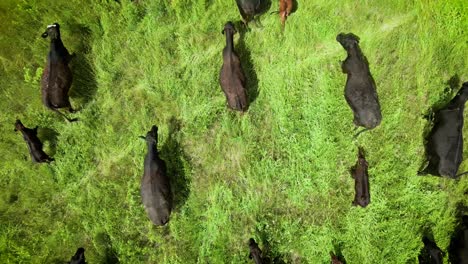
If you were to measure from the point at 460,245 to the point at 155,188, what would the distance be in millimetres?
5558

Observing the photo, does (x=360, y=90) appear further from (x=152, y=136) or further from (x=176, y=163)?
(x=152, y=136)

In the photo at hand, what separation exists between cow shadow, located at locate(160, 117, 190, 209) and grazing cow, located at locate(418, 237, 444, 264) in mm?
4473

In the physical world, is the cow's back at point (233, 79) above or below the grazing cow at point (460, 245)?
above

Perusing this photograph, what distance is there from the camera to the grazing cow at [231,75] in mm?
6828

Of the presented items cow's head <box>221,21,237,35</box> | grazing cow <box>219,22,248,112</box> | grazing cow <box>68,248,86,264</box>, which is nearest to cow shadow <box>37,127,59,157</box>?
grazing cow <box>68,248,86,264</box>

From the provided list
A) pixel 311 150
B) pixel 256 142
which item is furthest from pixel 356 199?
pixel 256 142

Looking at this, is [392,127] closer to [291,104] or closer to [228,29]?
[291,104]

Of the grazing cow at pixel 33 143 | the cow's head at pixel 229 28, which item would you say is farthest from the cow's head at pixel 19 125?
the cow's head at pixel 229 28

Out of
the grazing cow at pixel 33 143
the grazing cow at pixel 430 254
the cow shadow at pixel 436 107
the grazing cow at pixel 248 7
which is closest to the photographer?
the grazing cow at pixel 248 7

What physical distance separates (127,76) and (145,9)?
1.24 metres

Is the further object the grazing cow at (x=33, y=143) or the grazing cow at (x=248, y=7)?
the grazing cow at (x=33, y=143)

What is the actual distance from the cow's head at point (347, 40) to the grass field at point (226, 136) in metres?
0.21

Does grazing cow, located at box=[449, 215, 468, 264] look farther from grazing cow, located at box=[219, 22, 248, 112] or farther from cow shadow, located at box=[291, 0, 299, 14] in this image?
cow shadow, located at box=[291, 0, 299, 14]

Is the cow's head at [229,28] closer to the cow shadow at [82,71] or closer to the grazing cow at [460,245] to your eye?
the cow shadow at [82,71]
